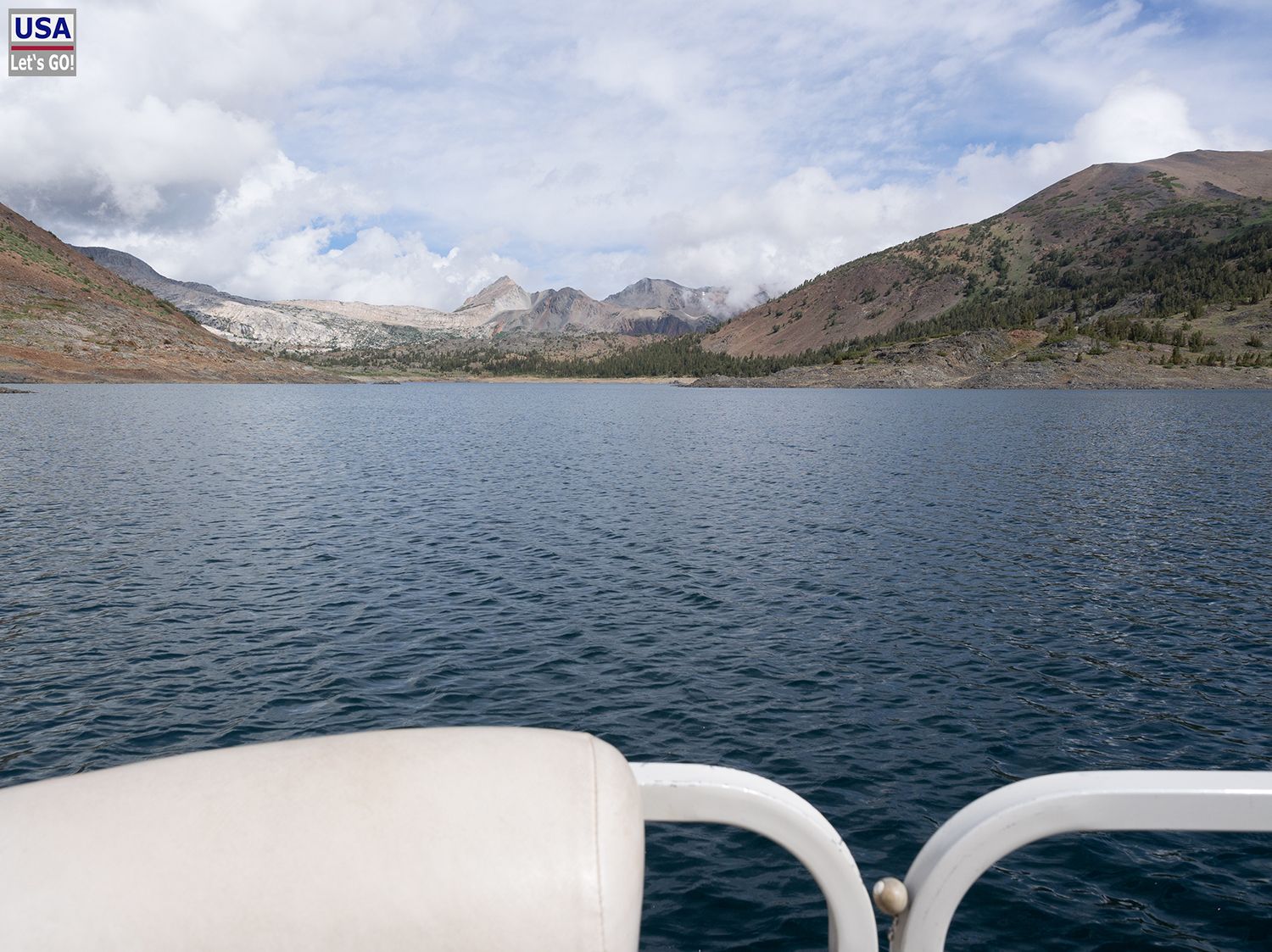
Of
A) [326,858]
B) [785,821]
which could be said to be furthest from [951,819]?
[326,858]

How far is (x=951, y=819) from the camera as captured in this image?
170 inches

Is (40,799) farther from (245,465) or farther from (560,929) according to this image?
(245,465)

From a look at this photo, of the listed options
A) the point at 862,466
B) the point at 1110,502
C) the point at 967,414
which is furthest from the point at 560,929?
the point at 967,414

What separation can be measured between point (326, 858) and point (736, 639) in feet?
68.8

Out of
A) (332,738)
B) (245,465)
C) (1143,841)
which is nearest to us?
(332,738)

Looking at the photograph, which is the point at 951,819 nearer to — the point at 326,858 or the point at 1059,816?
the point at 1059,816

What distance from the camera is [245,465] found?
61.0 metres

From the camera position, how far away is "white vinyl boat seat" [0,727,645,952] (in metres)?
3.08

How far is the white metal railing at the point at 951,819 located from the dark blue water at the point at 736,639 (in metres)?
8.21

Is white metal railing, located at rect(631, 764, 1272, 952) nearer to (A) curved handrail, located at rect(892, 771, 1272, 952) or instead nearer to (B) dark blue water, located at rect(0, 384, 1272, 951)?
(A) curved handrail, located at rect(892, 771, 1272, 952)

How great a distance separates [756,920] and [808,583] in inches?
725

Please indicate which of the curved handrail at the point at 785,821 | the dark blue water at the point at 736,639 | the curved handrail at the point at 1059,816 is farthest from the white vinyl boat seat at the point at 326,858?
the dark blue water at the point at 736,639

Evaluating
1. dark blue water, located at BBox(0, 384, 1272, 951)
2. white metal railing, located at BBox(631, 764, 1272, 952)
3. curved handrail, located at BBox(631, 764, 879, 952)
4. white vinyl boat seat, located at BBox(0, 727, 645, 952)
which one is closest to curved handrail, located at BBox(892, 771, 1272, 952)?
white metal railing, located at BBox(631, 764, 1272, 952)

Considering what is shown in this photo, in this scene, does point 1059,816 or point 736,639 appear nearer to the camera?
point 1059,816
